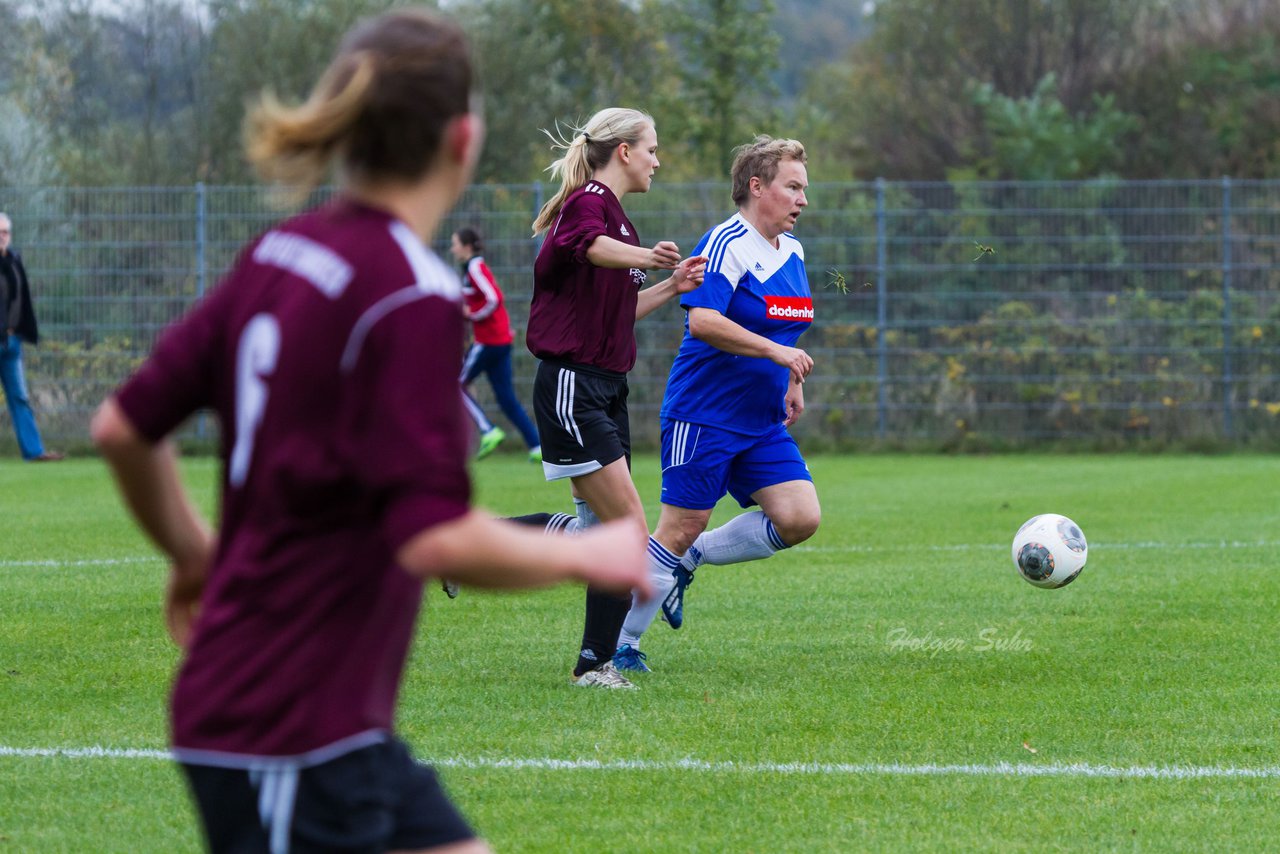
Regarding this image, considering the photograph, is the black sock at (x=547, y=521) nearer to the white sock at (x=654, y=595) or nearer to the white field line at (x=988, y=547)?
the white sock at (x=654, y=595)

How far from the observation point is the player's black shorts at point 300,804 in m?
2.15

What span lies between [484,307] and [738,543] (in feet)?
30.7

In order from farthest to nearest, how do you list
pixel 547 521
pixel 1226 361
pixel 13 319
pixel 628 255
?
pixel 1226 361 → pixel 13 319 → pixel 547 521 → pixel 628 255

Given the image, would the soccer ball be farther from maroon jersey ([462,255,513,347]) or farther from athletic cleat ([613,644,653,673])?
maroon jersey ([462,255,513,347])

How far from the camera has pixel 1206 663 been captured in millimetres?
6488

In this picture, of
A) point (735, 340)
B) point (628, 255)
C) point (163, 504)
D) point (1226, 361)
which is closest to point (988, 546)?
point (735, 340)

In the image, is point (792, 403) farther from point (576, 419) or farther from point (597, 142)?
point (597, 142)

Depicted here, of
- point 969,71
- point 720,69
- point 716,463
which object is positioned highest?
point 969,71

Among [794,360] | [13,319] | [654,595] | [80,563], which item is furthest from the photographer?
[13,319]

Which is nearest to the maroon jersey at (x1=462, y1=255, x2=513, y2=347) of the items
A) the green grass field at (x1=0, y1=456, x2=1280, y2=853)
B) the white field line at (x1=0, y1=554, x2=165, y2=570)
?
the green grass field at (x1=0, y1=456, x2=1280, y2=853)

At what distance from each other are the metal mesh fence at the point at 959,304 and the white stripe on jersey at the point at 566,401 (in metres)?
12.1

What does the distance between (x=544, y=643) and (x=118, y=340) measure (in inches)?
507

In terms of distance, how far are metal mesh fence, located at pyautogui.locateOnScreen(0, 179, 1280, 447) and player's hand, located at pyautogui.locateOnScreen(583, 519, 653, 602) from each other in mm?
16147

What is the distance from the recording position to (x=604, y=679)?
6.09 m
